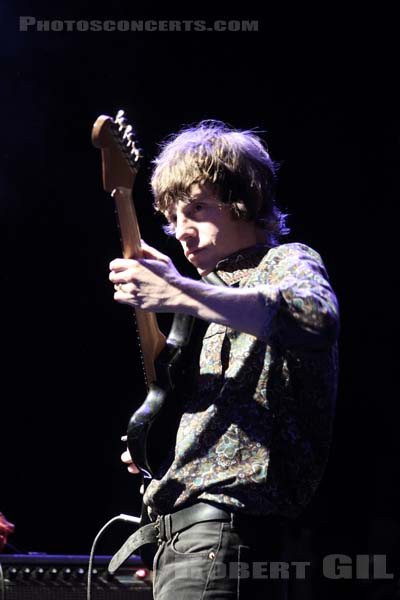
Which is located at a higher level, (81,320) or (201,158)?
(201,158)

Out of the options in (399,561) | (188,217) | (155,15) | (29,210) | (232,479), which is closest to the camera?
(232,479)

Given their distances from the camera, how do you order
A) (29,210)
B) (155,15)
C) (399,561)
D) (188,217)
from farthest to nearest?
1. (29,210)
2. (155,15)
3. (399,561)
4. (188,217)

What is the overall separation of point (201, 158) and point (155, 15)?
269 cm

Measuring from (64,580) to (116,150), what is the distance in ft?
5.99

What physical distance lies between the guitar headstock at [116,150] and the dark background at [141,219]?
2683 millimetres

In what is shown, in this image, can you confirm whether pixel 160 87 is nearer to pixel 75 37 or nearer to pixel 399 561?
pixel 75 37

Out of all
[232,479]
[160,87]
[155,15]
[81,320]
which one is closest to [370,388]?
[81,320]

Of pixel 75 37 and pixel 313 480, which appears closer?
pixel 313 480

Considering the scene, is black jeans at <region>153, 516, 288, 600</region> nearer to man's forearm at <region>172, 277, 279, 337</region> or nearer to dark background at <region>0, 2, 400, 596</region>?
man's forearm at <region>172, 277, 279, 337</region>

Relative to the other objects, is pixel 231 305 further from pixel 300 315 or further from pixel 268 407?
pixel 268 407

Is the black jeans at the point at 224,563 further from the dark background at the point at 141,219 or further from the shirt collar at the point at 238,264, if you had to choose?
the dark background at the point at 141,219

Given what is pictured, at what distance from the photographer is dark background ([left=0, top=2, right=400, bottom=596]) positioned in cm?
423

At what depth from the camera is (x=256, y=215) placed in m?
1.92

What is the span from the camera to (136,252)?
5.31ft
